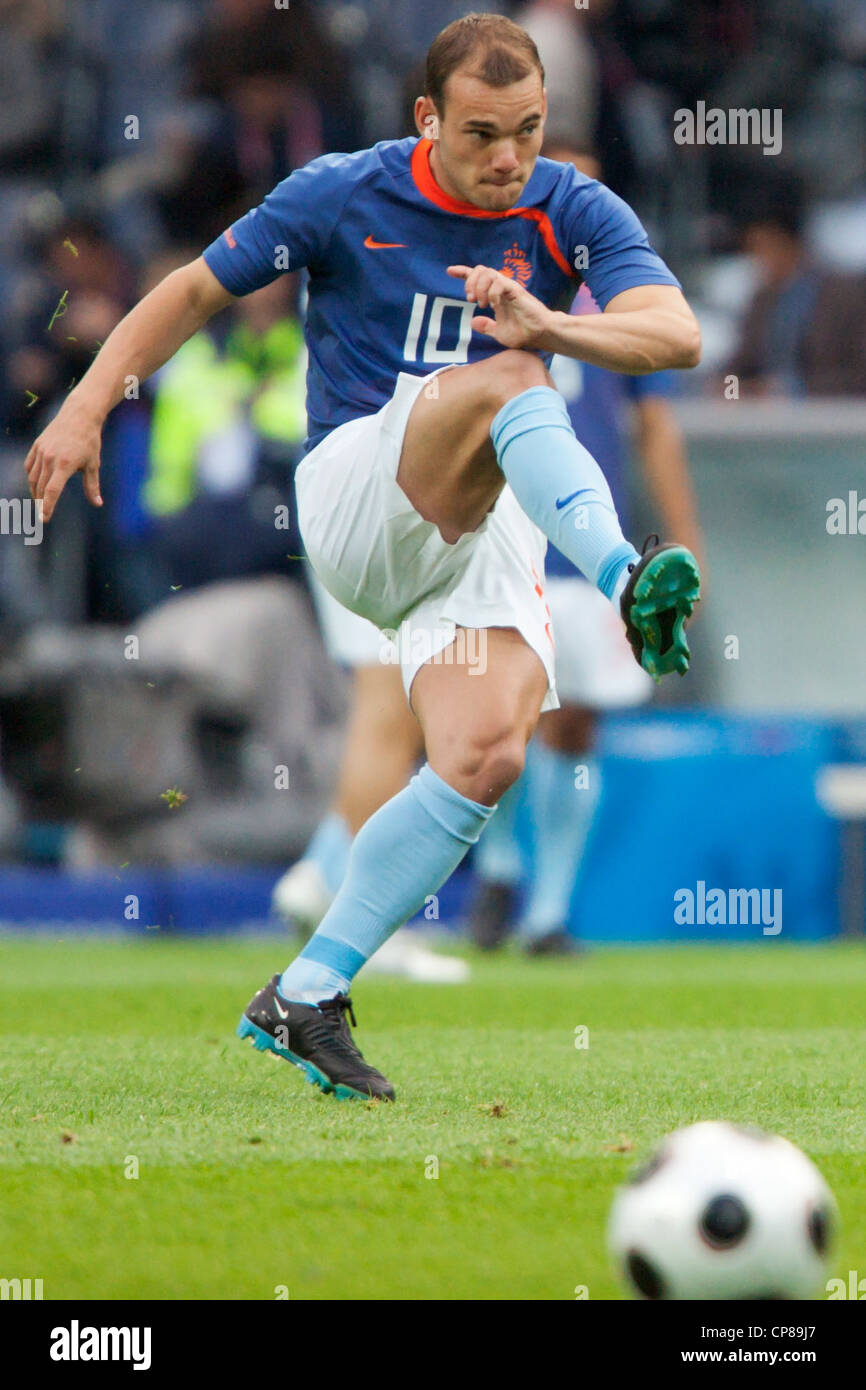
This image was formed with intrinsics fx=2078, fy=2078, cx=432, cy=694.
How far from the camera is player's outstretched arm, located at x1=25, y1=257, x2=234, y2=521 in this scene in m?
3.63

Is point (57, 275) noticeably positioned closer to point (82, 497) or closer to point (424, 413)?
point (82, 497)

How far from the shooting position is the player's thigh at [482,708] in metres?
3.64

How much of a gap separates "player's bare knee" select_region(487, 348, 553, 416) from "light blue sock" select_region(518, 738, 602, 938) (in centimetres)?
373

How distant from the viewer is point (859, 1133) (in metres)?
3.21

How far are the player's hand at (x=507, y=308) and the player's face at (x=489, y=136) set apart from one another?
0.26 metres

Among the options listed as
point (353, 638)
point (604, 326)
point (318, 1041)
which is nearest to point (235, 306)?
point (353, 638)

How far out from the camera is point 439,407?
362 centimetres

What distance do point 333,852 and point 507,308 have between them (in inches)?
112

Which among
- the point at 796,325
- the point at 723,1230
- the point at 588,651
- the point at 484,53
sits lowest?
the point at 723,1230

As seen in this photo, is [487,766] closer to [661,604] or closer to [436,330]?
[661,604]

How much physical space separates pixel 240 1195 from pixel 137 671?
20.0 feet

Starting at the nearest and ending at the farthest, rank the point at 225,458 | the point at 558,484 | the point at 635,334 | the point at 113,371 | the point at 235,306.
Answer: the point at 558,484 < the point at 635,334 < the point at 113,371 < the point at 225,458 < the point at 235,306

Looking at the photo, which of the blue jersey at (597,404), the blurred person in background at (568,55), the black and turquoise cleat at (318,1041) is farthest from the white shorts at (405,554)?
the blurred person in background at (568,55)

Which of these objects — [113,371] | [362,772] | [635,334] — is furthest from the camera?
[362,772]
